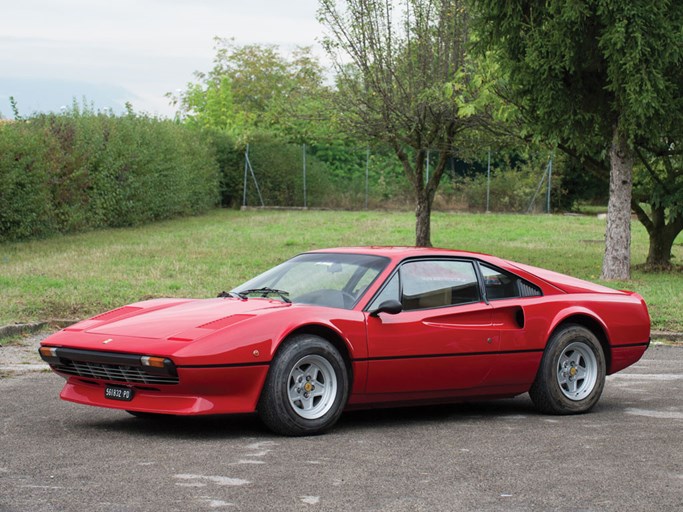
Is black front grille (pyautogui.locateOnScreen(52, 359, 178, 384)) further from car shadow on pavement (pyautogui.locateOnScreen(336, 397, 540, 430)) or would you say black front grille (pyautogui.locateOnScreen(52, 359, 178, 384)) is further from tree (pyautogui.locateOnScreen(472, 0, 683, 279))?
tree (pyautogui.locateOnScreen(472, 0, 683, 279))

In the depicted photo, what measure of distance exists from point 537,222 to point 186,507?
32.0 metres

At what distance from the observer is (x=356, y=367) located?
25.5ft

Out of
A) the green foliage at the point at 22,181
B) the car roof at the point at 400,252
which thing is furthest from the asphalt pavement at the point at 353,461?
the green foliage at the point at 22,181

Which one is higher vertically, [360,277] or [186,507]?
[360,277]

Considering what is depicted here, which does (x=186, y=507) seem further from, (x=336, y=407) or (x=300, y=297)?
(x=300, y=297)

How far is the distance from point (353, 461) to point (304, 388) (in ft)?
2.90

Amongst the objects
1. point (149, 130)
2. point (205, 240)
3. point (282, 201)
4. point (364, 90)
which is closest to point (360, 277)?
point (364, 90)

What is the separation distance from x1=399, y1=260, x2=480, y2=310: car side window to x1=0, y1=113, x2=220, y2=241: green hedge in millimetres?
17518

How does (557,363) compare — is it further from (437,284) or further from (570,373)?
(437,284)

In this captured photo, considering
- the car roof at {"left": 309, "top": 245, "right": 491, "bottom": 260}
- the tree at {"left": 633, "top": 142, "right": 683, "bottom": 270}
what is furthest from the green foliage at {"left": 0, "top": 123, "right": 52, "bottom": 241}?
the car roof at {"left": 309, "top": 245, "right": 491, "bottom": 260}

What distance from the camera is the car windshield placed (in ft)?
26.8

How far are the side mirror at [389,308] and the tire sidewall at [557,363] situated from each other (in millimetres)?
1497

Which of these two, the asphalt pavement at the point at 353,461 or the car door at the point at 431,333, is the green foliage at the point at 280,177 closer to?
the asphalt pavement at the point at 353,461

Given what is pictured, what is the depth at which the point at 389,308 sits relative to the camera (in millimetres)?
7930
